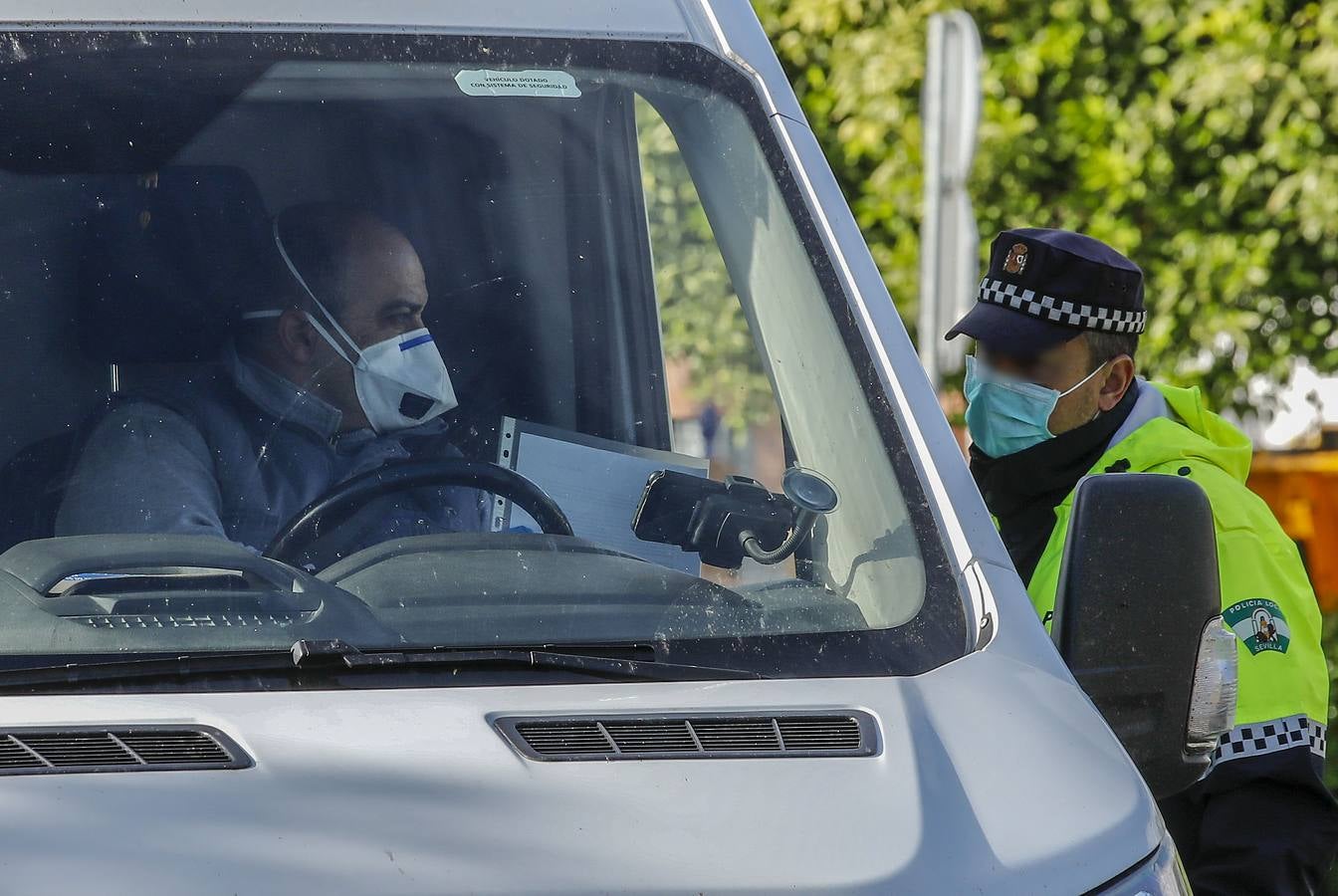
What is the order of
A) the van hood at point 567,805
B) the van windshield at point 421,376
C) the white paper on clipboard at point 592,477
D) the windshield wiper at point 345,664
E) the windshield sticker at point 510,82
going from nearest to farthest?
the van hood at point 567,805, the windshield wiper at point 345,664, the van windshield at point 421,376, the white paper on clipboard at point 592,477, the windshield sticker at point 510,82

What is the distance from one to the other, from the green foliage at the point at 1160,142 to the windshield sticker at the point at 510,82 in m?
5.75

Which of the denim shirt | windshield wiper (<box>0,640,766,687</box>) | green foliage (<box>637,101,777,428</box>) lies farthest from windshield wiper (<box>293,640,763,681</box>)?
green foliage (<box>637,101,777,428</box>)

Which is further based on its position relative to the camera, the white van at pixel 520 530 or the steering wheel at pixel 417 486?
the steering wheel at pixel 417 486

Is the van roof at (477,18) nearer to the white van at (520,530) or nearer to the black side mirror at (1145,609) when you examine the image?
the white van at (520,530)

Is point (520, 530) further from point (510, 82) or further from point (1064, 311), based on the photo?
point (1064, 311)

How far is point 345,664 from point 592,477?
49 centimetres

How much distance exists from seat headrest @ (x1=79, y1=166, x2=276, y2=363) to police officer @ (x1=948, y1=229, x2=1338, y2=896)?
1.25 meters

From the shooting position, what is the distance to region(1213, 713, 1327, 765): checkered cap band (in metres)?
2.80

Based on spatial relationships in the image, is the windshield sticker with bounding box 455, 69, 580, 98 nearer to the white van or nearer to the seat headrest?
the white van

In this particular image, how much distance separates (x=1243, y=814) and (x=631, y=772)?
147 cm

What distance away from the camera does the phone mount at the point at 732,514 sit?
2.21m

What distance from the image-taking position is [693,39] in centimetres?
250

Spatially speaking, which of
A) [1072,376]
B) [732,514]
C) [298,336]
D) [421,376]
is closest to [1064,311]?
[1072,376]

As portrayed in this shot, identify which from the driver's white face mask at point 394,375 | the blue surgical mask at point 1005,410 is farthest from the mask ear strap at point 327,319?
the blue surgical mask at point 1005,410
